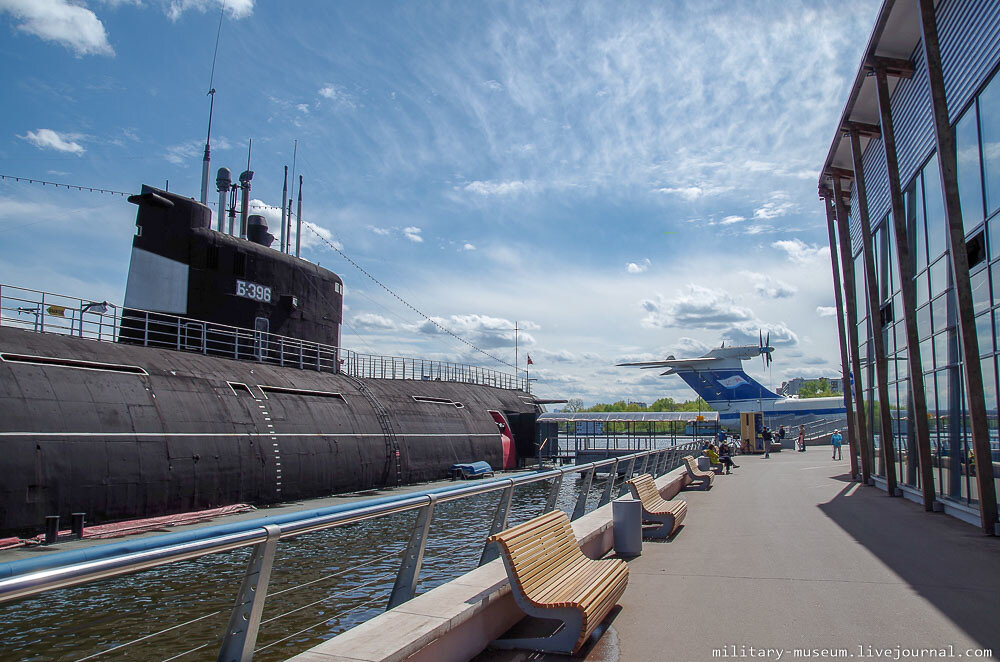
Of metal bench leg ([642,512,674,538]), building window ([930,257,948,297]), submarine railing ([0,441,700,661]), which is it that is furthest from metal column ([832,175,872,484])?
submarine railing ([0,441,700,661])

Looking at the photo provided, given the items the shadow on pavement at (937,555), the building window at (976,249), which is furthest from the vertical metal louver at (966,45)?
the shadow on pavement at (937,555)

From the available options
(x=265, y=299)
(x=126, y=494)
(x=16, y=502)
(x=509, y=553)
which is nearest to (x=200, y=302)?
(x=265, y=299)

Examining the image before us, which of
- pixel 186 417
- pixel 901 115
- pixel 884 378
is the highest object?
pixel 901 115

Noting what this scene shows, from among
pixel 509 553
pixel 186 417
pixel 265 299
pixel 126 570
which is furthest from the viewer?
pixel 265 299

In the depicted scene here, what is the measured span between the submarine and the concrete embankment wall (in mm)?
8862

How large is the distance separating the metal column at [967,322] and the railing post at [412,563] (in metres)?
9.54

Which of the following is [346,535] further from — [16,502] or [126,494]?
A: [16,502]

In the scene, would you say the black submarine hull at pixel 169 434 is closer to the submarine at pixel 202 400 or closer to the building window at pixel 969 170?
the submarine at pixel 202 400

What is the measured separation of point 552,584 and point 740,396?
51.4 meters

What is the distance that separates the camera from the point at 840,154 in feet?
62.6

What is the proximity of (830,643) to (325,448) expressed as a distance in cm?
1442

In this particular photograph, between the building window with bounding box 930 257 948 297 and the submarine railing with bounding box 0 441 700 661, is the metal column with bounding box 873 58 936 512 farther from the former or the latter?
the submarine railing with bounding box 0 441 700 661

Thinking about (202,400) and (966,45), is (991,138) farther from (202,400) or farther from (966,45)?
(202,400)

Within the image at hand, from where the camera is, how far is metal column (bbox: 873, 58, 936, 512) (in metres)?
13.6
